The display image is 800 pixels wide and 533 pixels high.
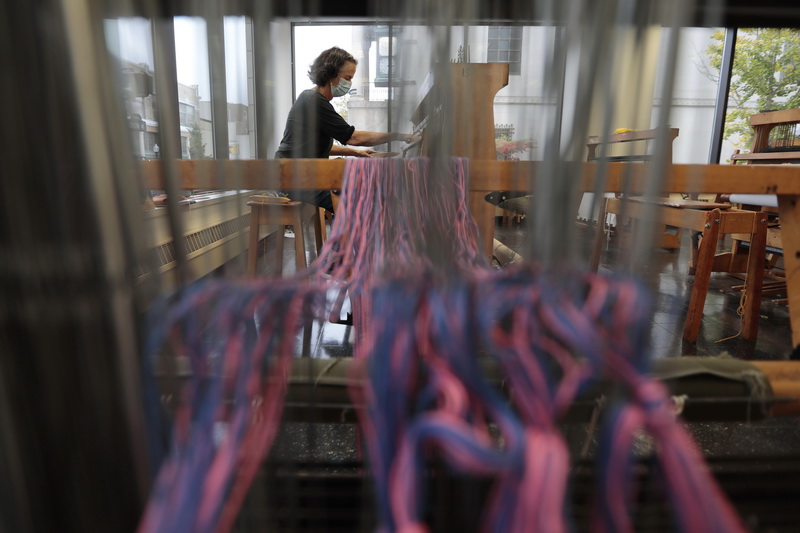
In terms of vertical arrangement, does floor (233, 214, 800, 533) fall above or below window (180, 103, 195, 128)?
below

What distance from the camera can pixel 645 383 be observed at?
0.21m

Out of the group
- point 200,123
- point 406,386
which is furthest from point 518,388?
point 200,123

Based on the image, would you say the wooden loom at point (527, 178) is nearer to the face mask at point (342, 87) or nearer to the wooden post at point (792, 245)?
the wooden post at point (792, 245)

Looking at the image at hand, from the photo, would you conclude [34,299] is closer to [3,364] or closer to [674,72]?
[3,364]

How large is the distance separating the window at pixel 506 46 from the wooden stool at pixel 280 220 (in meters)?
0.41

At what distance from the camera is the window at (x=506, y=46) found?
670mm

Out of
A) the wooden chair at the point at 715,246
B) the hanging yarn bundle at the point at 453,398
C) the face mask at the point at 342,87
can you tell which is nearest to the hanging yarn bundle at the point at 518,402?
the hanging yarn bundle at the point at 453,398

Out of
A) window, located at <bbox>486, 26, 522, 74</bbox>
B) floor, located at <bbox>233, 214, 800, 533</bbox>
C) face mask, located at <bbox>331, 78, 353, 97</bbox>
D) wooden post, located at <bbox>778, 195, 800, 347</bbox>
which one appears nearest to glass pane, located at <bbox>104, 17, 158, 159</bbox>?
floor, located at <bbox>233, 214, 800, 533</bbox>

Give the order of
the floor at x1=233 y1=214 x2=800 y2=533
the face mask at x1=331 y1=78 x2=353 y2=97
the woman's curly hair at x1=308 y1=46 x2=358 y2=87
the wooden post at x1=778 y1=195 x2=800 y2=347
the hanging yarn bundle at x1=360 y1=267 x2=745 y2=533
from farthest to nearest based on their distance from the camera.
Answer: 1. the face mask at x1=331 y1=78 x2=353 y2=97
2. the woman's curly hair at x1=308 y1=46 x2=358 y2=87
3. the wooden post at x1=778 y1=195 x2=800 y2=347
4. the floor at x1=233 y1=214 x2=800 y2=533
5. the hanging yarn bundle at x1=360 y1=267 x2=745 y2=533

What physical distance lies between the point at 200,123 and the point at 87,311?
262 millimetres

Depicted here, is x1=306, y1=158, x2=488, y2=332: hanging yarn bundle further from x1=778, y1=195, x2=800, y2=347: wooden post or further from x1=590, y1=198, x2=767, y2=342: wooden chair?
x1=590, y1=198, x2=767, y2=342: wooden chair

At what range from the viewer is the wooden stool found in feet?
2.30

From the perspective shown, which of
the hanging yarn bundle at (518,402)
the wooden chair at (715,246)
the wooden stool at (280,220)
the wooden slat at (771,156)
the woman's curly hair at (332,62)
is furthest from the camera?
the wooden slat at (771,156)

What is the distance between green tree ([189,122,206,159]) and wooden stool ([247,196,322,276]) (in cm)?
8
